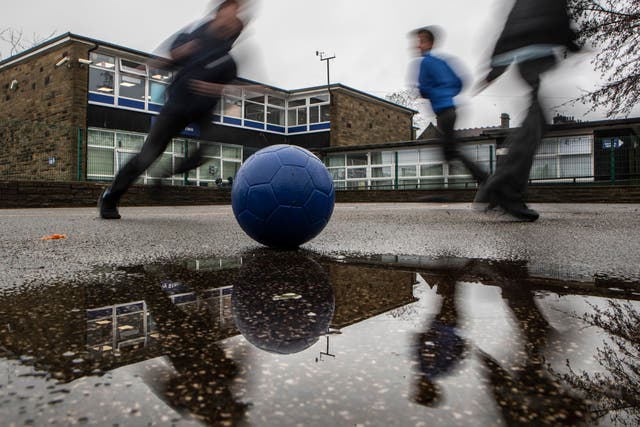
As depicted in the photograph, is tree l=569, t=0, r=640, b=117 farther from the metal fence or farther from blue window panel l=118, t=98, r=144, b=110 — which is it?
blue window panel l=118, t=98, r=144, b=110

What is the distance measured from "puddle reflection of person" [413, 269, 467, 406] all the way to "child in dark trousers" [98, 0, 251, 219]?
365 cm

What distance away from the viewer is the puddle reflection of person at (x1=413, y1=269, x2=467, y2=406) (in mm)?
888

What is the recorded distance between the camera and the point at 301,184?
3004mm

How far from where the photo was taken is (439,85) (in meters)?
5.50

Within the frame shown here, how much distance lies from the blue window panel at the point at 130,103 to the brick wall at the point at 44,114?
1.84 meters

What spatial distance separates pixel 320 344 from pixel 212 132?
969 inches

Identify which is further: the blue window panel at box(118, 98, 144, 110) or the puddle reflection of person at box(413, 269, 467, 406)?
the blue window panel at box(118, 98, 144, 110)

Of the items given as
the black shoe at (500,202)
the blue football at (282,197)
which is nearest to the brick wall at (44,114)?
the blue football at (282,197)

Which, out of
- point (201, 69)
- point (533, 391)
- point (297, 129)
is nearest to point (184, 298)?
point (533, 391)

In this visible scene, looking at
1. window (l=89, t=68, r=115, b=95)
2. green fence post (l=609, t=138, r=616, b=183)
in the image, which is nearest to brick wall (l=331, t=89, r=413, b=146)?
window (l=89, t=68, r=115, b=95)

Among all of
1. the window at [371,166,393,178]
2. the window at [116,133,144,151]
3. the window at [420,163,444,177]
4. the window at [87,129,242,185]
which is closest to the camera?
the window at [87,129,242,185]

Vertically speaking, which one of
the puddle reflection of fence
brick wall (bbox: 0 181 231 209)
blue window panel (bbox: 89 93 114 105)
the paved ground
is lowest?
the puddle reflection of fence

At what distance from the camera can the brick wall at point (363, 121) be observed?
29.3 meters

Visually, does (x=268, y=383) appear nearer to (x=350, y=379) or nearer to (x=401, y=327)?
(x=350, y=379)
